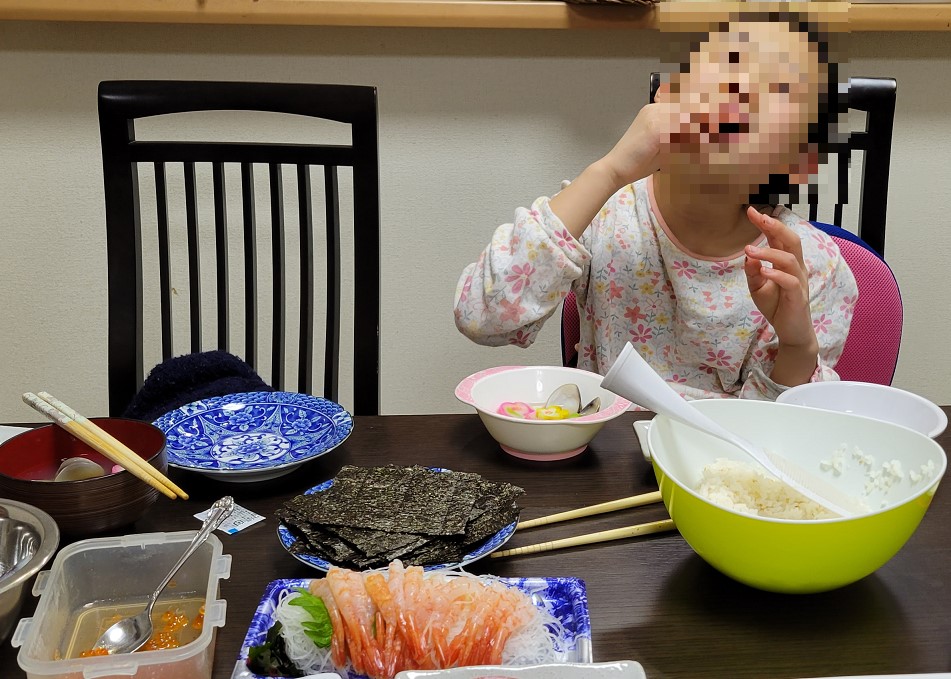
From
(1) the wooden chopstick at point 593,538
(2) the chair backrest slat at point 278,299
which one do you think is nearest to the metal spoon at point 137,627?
(1) the wooden chopstick at point 593,538

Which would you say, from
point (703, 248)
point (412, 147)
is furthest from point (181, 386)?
point (412, 147)

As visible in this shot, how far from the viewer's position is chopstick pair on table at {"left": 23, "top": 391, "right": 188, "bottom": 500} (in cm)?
88

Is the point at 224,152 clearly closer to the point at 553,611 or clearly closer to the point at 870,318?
the point at 553,611

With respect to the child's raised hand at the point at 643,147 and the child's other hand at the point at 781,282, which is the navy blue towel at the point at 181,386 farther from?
the child's other hand at the point at 781,282

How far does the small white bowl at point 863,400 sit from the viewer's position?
1.07 meters

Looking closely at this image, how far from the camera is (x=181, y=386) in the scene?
4.14ft

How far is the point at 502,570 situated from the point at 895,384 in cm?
212

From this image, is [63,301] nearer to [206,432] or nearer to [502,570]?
[206,432]

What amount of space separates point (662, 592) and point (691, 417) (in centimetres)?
17

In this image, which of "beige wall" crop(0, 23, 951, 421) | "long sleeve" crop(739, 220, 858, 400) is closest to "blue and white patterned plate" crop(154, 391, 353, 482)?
"long sleeve" crop(739, 220, 858, 400)

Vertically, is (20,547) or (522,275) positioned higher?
(522,275)

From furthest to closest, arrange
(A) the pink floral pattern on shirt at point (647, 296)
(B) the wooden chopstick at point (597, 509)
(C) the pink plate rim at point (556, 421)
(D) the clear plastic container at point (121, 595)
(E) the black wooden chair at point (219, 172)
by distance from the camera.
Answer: (E) the black wooden chair at point (219, 172), (A) the pink floral pattern on shirt at point (647, 296), (C) the pink plate rim at point (556, 421), (B) the wooden chopstick at point (597, 509), (D) the clear plastic container at point (121, 595)

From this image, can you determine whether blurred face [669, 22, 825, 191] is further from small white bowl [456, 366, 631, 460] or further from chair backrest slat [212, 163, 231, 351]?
chair backrest slat [212, 163, 231, 351]

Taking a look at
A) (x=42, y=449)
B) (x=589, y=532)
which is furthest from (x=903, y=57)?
(x=42, y=449)
